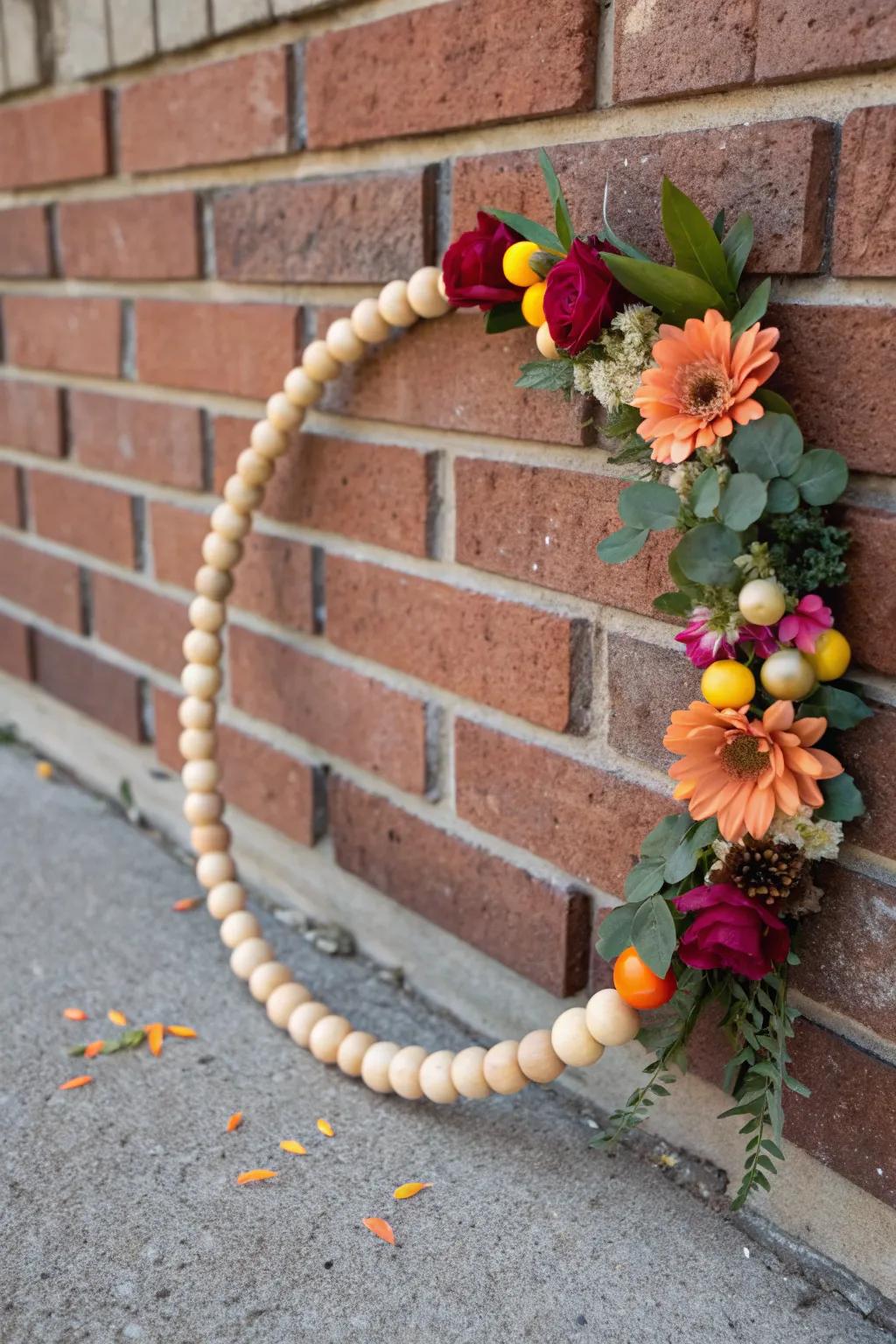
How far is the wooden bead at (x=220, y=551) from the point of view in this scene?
1405 mm

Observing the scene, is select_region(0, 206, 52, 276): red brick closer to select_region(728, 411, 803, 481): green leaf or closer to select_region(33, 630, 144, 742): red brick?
select_region(33, 630, 144, 742): red brick

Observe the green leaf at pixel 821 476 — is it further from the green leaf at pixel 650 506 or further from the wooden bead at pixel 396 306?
the wooden bead at pixel 396 306

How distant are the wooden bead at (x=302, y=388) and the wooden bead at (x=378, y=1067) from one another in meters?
0.67

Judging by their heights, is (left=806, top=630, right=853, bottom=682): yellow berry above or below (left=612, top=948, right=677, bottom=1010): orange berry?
above

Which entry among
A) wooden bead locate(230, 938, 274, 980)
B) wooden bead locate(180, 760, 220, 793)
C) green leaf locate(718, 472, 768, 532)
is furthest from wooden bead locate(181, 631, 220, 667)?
green leaf locate(718, 472, 768, 532)

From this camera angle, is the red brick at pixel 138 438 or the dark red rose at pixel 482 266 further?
the red brick at pixel 138 438

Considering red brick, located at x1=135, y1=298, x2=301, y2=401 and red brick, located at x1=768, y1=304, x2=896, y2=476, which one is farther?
red brick, located at x1=135, y1=298, x2=301, y2=401

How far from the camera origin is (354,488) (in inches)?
51.9

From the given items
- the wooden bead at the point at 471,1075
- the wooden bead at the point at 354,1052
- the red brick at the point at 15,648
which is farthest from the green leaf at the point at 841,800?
the red brick at the point at 15,648

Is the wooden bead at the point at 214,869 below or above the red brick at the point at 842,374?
below

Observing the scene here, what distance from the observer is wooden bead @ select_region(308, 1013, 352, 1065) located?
1217mm

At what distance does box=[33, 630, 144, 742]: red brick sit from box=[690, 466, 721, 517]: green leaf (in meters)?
1.17

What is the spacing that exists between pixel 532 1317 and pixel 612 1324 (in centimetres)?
6

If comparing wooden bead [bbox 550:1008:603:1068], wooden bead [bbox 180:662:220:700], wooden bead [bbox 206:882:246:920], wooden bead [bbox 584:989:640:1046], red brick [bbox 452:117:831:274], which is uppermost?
red brick [bbox 452:117:831:274]
